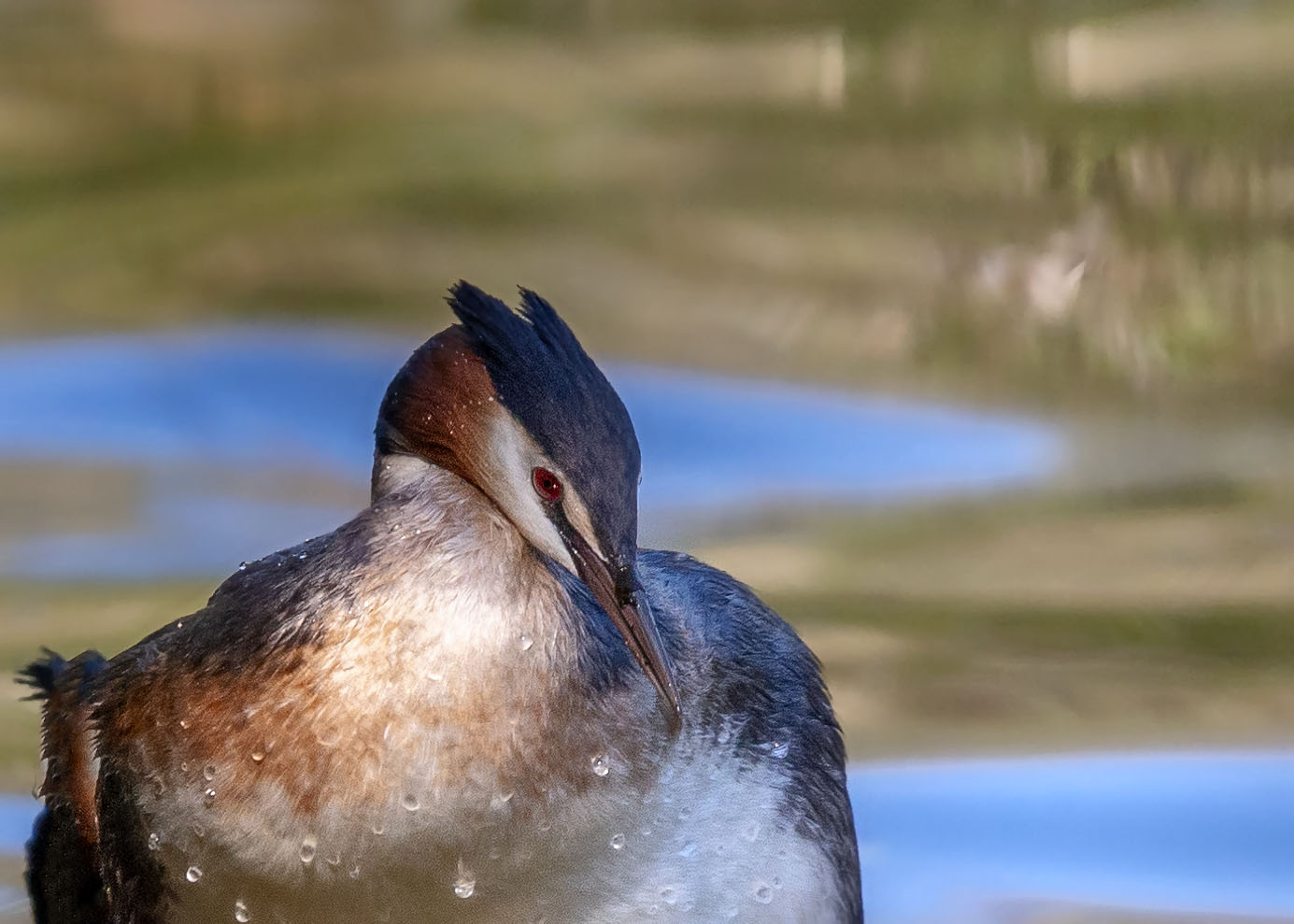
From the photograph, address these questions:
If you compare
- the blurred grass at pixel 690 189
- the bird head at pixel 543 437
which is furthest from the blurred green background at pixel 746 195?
the bird head at pixel 543 437

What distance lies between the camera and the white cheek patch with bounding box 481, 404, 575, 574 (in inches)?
88.1

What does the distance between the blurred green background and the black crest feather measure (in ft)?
6.21

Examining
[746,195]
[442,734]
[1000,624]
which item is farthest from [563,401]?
[746,195]

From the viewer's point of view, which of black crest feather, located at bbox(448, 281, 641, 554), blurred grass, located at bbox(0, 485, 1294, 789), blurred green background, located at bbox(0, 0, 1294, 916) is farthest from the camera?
blurred green background, located at bbox(0, 0, 1294, 916)

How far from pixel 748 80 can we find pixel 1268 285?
4.10 feet

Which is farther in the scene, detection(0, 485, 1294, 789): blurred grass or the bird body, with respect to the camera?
detection(0, 485, 1294, 789): blurred grass

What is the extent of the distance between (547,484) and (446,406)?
0.51 feet

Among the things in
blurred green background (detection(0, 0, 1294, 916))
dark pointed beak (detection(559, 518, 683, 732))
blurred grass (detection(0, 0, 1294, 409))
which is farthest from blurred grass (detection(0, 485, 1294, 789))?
dark pointed beak (detection(559, 518, 683, 732))

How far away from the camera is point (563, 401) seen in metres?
2.19

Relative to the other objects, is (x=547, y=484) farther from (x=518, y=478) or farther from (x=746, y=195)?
(x=746, y=195)

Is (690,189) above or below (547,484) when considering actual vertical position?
above

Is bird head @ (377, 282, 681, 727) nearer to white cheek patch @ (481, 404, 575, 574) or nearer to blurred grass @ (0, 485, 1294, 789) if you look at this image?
white cheek patch @ (481, 404, 575, 574)

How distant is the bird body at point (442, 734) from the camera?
2.25 m

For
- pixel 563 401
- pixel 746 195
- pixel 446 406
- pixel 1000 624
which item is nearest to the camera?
pixel 563 401
